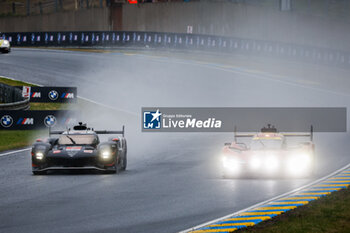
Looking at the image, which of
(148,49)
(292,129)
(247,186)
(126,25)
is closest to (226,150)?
(247,186)

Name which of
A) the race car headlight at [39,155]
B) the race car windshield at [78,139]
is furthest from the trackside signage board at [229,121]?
the race car headlight at [39,155]

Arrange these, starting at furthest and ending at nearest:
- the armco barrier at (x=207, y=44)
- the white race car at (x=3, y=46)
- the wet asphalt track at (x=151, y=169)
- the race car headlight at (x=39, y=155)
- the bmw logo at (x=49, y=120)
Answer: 1. the armco barrier at (x=207, y=44)
2. the white race car at (x=3, y=46)
3. the bmw logo at (x=49, y=120)
4. the race car headlight at (x=39, y=155)
5. the wet asphalt track at (x=151, y=169)

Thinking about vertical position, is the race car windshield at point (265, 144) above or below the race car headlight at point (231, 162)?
above

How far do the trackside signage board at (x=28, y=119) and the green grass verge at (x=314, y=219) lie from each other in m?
16.2

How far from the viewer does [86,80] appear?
44000 millimetres

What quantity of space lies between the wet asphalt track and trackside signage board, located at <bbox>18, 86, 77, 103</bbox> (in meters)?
1.46

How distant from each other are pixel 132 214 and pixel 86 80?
31475 mm

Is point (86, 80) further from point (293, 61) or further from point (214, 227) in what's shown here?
point (214, 227)

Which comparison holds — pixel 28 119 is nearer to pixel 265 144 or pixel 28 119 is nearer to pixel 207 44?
pixel 265 144

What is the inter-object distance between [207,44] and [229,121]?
27427 millimetres

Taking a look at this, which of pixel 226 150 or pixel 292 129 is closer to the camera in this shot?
pixel 226 150

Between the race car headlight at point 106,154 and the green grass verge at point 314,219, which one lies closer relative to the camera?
the green grass verge at point 314,219

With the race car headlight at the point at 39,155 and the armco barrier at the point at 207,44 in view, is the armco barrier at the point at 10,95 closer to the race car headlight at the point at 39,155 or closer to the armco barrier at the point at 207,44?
the race car headlight at the point at 39,155

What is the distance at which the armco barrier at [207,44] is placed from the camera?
5797cm
